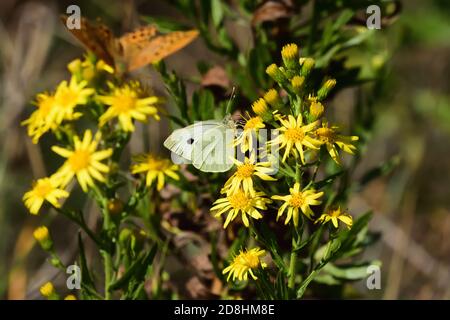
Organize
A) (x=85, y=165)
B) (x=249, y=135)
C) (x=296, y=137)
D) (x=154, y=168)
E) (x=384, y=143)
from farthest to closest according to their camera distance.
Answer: (x=384, y=143) < (x=154, y=168) < (x=85, y=165) < (x=249, y=135) < (x=296, y=137)

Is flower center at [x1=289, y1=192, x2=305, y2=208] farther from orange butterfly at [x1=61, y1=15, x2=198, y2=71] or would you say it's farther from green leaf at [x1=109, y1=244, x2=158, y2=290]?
orange butterfly at [x1=61, y1=15, x2=198, y2=71]

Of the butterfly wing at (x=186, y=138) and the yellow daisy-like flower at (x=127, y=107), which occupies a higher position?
the yellow daisy-like flower at (x=127, y=107)

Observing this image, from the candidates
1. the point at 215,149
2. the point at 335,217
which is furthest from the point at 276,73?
the point at 335,217

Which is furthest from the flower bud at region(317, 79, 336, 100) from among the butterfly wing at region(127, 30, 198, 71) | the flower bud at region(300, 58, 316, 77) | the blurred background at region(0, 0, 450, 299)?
the blurred background at region(0, 0, 450, 299)

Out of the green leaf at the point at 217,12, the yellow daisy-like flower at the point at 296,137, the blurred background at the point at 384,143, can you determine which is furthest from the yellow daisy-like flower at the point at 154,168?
the blurred background at the point at 384,143

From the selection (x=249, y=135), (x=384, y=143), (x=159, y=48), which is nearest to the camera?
(x=249, y=135)

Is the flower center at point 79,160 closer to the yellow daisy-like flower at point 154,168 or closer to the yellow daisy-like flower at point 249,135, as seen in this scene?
the yellow daisy-like flower at point 154,168

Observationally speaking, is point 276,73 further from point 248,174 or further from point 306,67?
point 248,174
